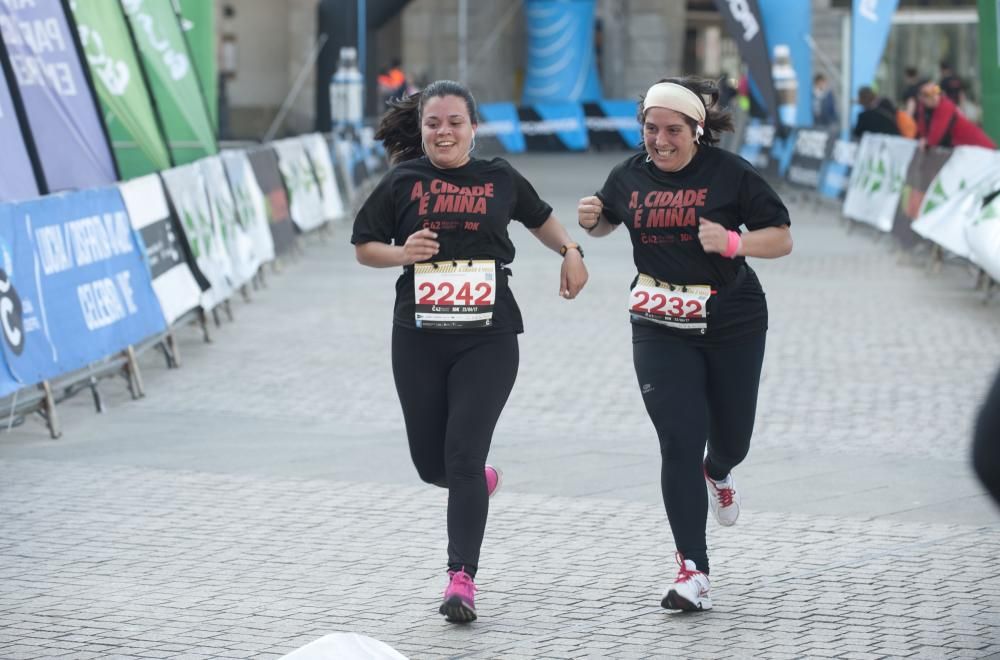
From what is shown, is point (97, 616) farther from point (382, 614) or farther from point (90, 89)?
point (90, 89)

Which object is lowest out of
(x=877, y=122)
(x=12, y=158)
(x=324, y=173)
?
(x=324, y=173)

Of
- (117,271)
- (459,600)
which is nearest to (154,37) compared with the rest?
(117,271)

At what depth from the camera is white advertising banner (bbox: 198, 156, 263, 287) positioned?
543 inches

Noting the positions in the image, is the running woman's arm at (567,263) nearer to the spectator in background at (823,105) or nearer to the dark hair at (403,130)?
the dark hair at (403,130)

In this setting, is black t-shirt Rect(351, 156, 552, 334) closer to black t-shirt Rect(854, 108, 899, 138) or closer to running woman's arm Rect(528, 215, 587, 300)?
running woman's arm Rect(528, 215, 587, 300)

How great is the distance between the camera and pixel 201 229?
517 inches

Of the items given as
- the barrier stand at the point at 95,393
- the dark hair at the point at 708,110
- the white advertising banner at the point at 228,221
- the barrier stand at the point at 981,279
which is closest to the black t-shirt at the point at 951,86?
the barrier stand at the point at 981,279

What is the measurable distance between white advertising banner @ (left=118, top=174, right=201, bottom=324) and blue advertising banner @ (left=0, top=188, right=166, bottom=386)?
0.19 m

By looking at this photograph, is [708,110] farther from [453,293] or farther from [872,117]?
[872,117]

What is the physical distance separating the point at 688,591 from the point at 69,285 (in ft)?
16.7

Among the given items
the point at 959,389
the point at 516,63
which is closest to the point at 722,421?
the point at 959,389

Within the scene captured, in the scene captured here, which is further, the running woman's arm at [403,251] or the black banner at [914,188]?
the black banner at [914,188]

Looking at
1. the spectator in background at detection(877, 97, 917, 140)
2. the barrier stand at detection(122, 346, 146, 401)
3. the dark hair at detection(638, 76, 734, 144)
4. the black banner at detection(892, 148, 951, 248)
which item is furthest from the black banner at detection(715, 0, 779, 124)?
the dark hair at detection(638, 76, 734, 144)

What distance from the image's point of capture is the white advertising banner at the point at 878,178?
1914 centimetres
